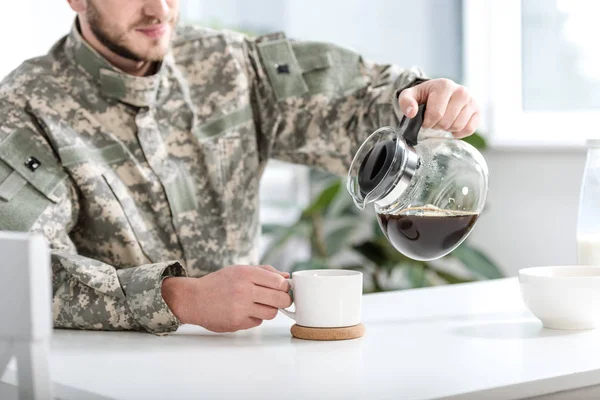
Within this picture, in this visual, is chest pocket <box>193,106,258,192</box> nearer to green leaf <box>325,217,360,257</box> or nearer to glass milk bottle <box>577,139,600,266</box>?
glass milk bottle <box>577,139,600,266</box>

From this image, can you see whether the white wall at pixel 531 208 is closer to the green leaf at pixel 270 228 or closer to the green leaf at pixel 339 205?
the green leaf at pixel 339 205

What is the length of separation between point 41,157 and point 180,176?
0.29 meters

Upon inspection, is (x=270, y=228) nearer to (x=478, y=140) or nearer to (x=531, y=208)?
(x=478, y=140)

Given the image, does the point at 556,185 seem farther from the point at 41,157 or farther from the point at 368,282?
the point at 41,157

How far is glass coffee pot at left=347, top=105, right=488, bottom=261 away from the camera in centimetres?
109

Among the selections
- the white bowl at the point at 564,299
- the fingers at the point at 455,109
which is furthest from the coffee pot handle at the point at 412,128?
the white bowl at the point at 564,299

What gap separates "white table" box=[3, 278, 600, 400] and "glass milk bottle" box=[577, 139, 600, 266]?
15 centimetres

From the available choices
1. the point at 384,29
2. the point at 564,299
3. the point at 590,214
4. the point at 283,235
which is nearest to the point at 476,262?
the point at 283,235

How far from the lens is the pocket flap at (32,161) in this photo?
4.57ft

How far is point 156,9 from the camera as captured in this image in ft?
5.23

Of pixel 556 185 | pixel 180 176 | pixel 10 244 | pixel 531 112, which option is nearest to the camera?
pixel 10 244

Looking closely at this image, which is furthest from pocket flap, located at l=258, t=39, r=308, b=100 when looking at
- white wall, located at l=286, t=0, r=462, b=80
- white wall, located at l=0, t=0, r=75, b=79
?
white wall, located at l=286, t=0, r=462, b=80

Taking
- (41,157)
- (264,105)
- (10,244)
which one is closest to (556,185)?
(264,105)

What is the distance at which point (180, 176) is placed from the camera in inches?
65.0
